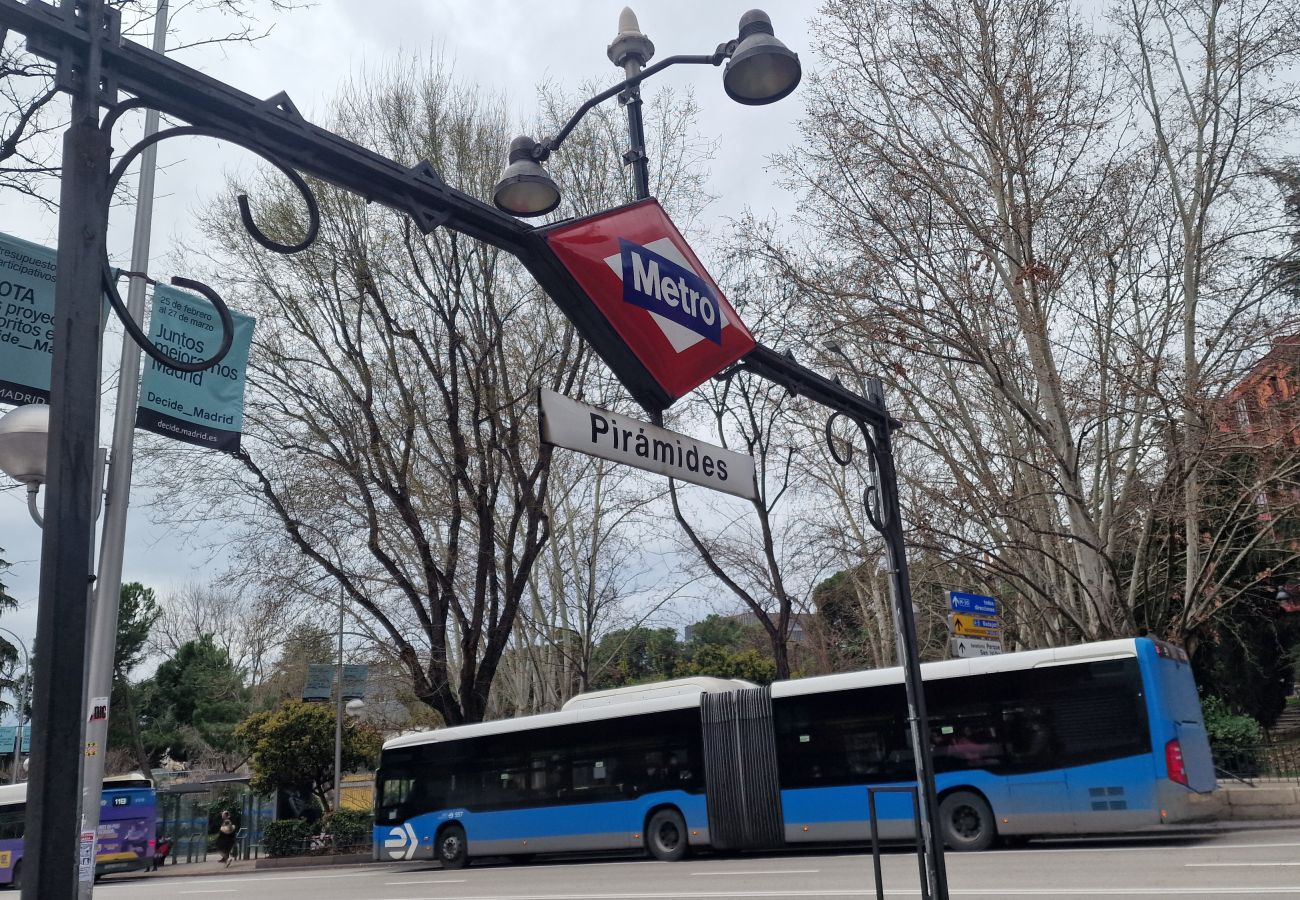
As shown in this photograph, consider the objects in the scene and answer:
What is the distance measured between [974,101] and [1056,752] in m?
10.1

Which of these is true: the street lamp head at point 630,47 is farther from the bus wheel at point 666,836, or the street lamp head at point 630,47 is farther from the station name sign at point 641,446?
the bus wheel at point 666,836

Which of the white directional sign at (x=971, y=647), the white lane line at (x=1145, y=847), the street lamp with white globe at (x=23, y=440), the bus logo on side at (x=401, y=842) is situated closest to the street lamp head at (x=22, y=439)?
the street lamp with white globe at (x=23, y=440)

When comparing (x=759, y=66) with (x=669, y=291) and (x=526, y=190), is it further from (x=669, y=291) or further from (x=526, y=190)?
(x=669, y=291)

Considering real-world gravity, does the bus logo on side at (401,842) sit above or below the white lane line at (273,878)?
above

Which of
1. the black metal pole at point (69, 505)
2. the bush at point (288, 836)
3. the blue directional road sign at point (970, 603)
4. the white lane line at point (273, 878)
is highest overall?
the blue directional road sign at point (970, 603)

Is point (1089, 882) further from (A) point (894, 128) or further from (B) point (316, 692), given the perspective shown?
(B) point (316, 692)

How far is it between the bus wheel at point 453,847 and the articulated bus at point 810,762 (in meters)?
0.05

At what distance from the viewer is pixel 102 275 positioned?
118 inches

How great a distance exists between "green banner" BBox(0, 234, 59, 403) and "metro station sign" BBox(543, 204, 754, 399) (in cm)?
367

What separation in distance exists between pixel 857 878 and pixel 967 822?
3.73 meters

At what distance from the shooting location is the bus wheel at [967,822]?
1605 cm

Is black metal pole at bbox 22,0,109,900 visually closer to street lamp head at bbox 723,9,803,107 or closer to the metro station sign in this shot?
the metro station sign

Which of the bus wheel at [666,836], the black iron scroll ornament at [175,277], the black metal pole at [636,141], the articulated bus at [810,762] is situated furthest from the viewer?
the bus wheel at [666,836]

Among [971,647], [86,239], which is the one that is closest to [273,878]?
[971,647]
